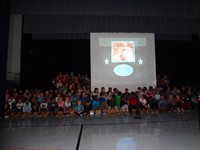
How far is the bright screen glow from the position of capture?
6.14m

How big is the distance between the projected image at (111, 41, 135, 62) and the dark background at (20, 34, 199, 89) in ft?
5.65

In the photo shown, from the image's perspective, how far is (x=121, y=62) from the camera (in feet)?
20.2

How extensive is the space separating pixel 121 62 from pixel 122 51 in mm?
334

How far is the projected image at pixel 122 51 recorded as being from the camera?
20.2 ft

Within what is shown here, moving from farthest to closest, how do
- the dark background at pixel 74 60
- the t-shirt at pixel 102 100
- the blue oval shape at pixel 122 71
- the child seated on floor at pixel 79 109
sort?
1. the dark background at pixel 74 60
2. the blue oval shape at pixel 122 71
3. the t-shirt at pixel 102 100
4. the child seated on floor at pixel 79 109

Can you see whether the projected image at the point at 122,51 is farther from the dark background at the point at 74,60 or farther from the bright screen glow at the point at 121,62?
the dark background at the point at 74,60

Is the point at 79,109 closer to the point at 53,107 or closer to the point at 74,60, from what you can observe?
the point at 53,107

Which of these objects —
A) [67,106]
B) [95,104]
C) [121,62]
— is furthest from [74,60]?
[95,104]

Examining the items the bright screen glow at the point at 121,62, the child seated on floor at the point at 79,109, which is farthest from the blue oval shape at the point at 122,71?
the child seated on floor at the point at 79,109

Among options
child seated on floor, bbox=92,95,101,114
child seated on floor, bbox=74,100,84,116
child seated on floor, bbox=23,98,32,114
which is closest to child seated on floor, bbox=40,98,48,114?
child seated on floor, bbox=23,98,32,114

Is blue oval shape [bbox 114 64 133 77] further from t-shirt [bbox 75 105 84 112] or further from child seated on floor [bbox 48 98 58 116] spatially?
child seated on floor [bbox 48 98 58 116]

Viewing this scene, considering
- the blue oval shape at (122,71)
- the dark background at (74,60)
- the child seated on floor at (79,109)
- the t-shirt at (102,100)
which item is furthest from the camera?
the dark background at (74,60)

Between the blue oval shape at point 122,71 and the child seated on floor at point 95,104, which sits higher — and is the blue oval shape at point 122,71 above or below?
above

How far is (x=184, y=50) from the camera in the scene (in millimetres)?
7684
